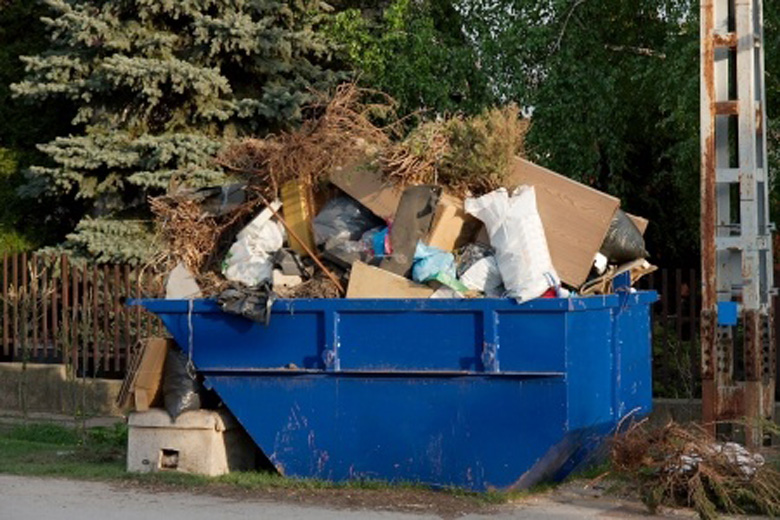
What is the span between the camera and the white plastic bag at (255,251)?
31.8 ft

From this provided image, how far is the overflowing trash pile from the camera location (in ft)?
30.3

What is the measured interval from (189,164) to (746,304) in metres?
7.58

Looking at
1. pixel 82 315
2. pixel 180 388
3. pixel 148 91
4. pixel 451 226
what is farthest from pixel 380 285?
pixel 148 91

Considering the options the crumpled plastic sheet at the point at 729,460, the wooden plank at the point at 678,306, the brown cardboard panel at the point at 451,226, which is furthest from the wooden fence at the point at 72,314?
the crumpled plastic sheet at the point at 729,460

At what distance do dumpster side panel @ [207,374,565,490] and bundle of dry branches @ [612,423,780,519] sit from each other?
0.62 metres

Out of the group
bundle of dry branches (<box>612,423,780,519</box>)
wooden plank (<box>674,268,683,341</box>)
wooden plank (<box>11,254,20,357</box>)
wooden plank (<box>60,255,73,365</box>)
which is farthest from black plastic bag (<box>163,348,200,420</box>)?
wooden plank (<box>11,254,20,357</box>)

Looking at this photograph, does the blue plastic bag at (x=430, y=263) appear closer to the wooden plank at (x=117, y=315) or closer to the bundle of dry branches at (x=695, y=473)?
the bundle of dry branches at (x=695, y=473)

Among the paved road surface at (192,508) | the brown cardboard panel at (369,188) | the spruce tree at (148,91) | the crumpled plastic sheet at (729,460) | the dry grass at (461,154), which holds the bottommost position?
the paved road surface at (192,508)

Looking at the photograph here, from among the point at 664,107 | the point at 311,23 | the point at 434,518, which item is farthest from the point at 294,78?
the point at 434,518

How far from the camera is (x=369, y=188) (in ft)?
31.7

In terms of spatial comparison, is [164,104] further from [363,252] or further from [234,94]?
[363,252]

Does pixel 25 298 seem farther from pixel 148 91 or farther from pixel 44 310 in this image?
pixel 148 91

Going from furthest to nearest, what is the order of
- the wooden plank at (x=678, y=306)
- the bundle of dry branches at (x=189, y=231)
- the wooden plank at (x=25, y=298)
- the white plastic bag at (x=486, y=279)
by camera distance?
the wooden plank at (x=25, y=298) < the wooden plank at (x=678, y=306) < the bundle of dry branches at (x=189, y=231) < the white plastic bag at (x=486, y=279)

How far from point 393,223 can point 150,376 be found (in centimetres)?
205
